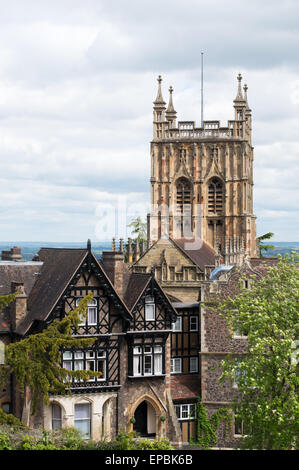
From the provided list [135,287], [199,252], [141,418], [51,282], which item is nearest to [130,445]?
[51,282]

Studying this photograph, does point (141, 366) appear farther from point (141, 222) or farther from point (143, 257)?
point (141, 222)

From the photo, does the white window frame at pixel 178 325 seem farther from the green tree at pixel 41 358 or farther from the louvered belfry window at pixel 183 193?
the louvered belfry window at pixel 183 193

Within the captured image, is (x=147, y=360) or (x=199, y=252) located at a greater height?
(x=199, y=252)

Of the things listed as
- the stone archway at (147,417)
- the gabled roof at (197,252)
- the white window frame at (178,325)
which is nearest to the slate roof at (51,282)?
the stone archway at (147,417)

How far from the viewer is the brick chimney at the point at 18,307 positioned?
1682 inches

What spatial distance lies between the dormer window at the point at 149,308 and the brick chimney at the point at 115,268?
4.79 feet

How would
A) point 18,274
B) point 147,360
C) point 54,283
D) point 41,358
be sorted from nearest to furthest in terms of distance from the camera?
1. point 41,358
2. point 54,283
3. point 147,360
4. point 18,274

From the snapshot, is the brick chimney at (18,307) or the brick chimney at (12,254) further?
the brick chimney at (12,254)

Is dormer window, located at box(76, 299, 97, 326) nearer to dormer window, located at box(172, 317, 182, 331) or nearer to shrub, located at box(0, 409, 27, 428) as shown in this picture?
dormer window, located at box(172, 317, 182, 331)

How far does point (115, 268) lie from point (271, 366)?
12431 millimetres

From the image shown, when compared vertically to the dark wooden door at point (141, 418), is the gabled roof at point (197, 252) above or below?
above

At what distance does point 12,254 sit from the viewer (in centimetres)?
5103

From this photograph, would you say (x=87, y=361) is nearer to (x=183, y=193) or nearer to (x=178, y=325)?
(x=178, y=325)

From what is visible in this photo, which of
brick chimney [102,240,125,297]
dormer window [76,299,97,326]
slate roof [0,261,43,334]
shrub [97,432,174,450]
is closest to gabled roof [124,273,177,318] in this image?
brick chimney [102,240,125,297]
